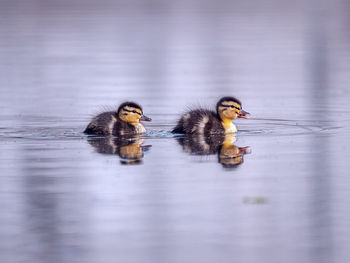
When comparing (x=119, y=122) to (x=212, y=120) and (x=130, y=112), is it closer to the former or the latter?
(x=130, y=112)

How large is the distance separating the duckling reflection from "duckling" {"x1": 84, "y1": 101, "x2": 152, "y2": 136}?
0.14 m

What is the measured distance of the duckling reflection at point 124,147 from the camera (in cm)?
867

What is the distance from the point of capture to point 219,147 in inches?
368

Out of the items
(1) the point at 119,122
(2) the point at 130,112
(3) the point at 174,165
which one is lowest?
(3) the point at 174,165

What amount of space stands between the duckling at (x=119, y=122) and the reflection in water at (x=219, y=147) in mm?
Answer: 655

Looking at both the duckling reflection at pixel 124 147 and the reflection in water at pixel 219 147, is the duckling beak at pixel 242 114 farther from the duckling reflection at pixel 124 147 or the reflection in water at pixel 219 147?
the duckling reflection at pixel 124 147

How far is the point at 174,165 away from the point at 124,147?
4.33 feet

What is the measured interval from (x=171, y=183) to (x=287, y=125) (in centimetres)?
363

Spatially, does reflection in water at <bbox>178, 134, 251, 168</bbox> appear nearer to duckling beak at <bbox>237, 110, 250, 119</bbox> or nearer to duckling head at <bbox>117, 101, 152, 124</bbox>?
duckling beak at <bbox>237, 110, 250, 119</bbox>

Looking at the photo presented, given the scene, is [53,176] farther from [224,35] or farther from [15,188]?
[224,35]

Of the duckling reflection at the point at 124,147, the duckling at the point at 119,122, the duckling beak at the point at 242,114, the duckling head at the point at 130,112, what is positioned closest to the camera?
the duckling reflection at the point at 124,147

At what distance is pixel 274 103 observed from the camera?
12.7m

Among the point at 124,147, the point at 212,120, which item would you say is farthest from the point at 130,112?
the point at 124,147

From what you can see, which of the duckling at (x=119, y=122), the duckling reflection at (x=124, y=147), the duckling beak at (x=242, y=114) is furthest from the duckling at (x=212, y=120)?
the duckling reflection at (x=124, y=147)
